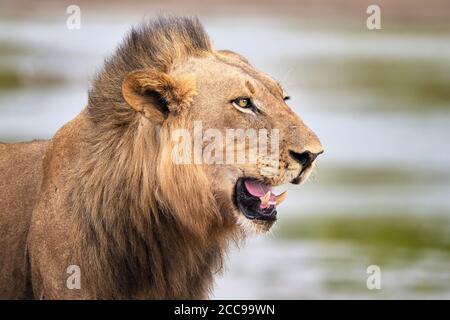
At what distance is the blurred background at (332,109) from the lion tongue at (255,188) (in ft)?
2.78

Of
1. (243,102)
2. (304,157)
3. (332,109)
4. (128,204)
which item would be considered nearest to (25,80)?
(332,109)

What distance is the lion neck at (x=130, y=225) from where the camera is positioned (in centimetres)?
625

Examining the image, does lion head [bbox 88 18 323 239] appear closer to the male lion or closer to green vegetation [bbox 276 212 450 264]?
the male lion

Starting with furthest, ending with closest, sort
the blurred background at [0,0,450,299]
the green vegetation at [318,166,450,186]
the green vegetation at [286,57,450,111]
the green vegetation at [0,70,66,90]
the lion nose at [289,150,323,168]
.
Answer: the green vegetation at [0,70,66,90] → the green vegetation at [286,57,450,111] → the green vegetation at [318,166,450,186] → the blurred background at [0,0,450,299] → the lion nose at [289,150,323,168]

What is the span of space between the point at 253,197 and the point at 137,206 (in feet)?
1.92

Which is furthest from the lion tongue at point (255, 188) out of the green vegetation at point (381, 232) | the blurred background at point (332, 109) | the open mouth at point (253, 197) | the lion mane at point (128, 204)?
the green vegetation at point (381, 232)

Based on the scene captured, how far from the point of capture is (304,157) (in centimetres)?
609

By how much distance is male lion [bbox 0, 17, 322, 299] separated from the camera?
6.21m

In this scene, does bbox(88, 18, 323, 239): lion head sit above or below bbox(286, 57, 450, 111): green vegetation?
below

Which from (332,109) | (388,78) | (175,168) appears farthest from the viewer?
(388,78)

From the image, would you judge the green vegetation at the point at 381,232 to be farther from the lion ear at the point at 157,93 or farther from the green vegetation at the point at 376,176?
the lion ear at the point at 157,93

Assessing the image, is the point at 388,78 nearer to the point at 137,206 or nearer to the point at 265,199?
the point at 265,199

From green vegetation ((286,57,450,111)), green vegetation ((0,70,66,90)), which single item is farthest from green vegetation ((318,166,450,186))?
green vegetation ((0,70,66,90))

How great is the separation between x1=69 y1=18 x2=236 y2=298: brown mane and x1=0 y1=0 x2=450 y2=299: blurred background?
96cm
